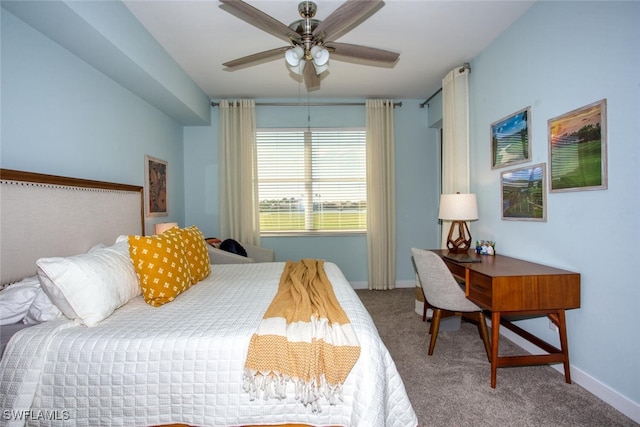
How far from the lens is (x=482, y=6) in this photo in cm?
223

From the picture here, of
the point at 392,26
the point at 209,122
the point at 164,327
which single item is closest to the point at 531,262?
the point at 392,26

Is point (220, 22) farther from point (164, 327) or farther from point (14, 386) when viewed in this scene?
point (14, 386)

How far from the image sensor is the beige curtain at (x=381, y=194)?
4.09 meters

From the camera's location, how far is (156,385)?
48.4 inches

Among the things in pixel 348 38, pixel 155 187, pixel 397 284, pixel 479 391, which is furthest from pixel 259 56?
pixel 397 284

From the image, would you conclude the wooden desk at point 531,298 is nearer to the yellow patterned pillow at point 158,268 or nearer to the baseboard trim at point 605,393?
the baseboard trim at point 605,393

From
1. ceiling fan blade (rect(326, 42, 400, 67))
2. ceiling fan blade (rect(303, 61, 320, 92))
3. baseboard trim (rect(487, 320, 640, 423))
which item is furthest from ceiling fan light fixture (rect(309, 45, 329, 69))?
baseboard trim (rect(487, 320, 640, 423))

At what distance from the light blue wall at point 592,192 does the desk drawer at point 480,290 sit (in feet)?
1.88

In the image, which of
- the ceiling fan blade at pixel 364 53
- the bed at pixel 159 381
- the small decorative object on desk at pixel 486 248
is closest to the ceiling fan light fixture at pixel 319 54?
the ceiling fan blade at pixel 364 53

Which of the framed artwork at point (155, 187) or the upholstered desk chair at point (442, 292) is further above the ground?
the framed artwork at point (155, 187)

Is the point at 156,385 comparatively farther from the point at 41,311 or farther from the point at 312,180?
the point at 312,180

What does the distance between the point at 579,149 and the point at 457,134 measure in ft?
4.40

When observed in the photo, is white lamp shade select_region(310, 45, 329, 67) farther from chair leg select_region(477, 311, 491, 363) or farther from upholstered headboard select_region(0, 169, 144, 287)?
chair leg select_region(477, 311, 491, 363)

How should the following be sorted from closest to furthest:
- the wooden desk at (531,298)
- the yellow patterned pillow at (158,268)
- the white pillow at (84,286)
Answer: the white pillow at (84,286)
the yellow patterned pillow at (158,268)
the wooden desk at (531,298)
